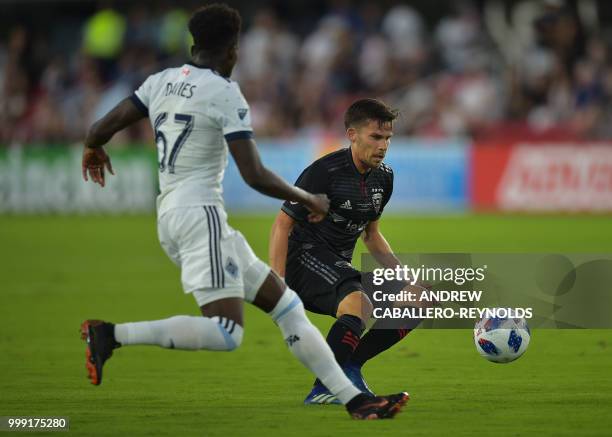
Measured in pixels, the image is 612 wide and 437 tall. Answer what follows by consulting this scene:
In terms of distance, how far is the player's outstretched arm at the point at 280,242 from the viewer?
7.43 meters

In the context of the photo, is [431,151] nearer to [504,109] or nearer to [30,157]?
[504,109]

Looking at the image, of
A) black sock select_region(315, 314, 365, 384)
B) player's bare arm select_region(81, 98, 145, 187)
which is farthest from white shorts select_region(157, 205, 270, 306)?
black sock select_region(315, 314, 365, 384)

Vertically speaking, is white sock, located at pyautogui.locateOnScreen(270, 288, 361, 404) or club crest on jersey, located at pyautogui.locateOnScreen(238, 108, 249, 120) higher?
club crest on jersey, located at pyautogui.locateOnScreen(238, 108, 249, 120)

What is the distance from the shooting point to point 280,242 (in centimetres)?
750

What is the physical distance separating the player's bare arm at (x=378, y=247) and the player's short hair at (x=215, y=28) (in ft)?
6.25

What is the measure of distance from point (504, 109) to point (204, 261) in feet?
63.5

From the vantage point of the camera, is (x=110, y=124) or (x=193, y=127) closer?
(x=193, y=127)

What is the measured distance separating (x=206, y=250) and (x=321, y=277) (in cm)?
154

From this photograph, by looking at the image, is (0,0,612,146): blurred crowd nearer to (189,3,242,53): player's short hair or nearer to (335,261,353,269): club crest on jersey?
(335,261,353,269): club crest on jersey

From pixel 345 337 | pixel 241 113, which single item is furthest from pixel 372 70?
pixel 241 113

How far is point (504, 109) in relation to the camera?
2500 centimetres

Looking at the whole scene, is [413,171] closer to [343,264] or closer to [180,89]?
[343,264]

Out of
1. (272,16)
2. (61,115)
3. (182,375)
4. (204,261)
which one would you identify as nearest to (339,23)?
(272,16)

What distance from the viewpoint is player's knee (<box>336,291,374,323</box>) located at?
7.50 metres
